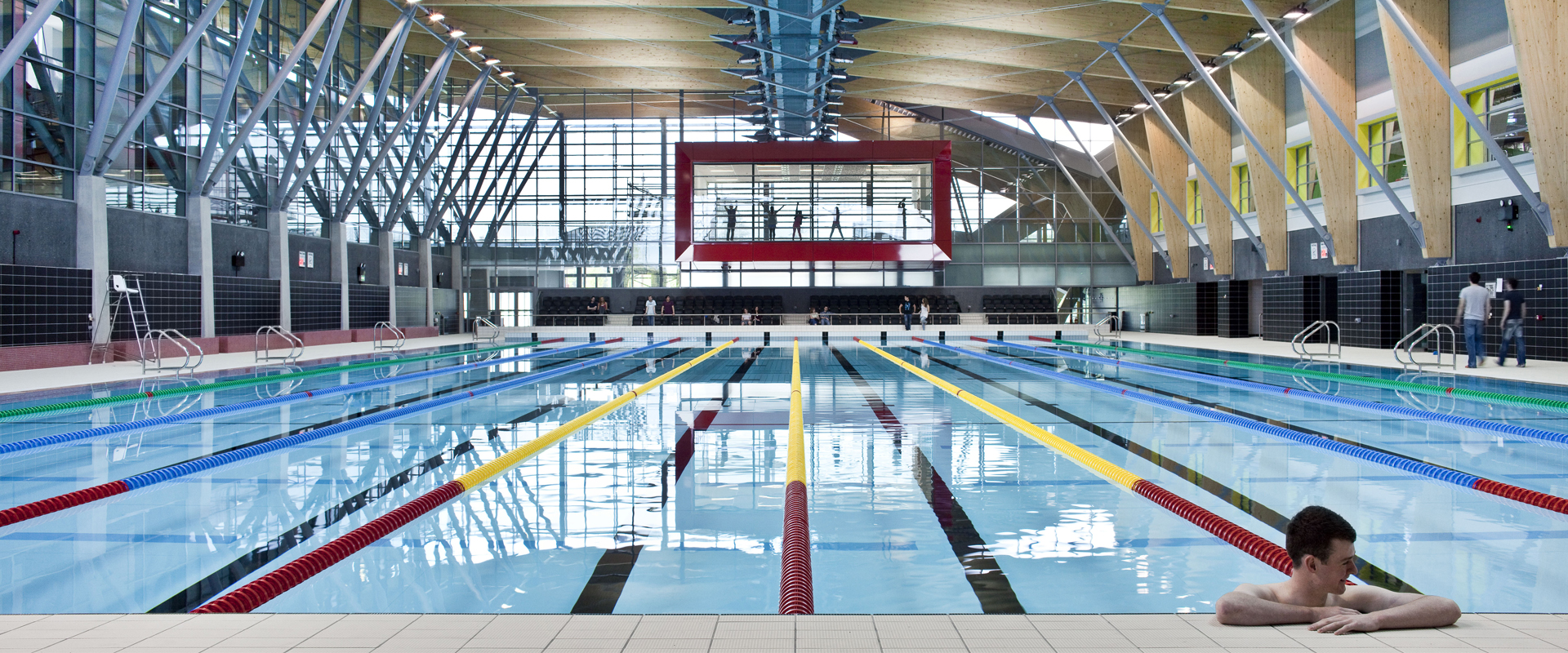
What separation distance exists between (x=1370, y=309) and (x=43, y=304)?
22.0 m

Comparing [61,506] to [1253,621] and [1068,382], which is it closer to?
[1253,621]

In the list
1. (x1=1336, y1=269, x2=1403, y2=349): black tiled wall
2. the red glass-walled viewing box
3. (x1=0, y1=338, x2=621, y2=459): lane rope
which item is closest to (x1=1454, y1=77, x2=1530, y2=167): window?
(x1=1336, y1=269, x2=1403, y2=349): black tiled wall

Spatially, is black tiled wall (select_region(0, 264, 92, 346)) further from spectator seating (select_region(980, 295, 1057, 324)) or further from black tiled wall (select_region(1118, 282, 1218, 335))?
black tiled wall (select_region(1118, 282, 1218, 335))

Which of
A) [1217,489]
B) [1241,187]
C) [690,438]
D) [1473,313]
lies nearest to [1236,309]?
[1241,187]

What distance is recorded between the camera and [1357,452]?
6.18 m

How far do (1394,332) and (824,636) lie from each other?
62.8 feet

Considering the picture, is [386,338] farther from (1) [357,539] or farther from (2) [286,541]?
(1) [357,539]

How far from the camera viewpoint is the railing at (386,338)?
66.2ft

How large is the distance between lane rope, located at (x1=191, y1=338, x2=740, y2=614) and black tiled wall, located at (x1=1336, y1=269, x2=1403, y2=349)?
16.4 meters

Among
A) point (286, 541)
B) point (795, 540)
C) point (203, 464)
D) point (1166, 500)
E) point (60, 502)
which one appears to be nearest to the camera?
point (795, 540)

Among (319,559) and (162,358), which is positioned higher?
(162,358)

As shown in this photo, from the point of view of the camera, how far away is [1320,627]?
2.41 m

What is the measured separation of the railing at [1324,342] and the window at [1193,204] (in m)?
6.49

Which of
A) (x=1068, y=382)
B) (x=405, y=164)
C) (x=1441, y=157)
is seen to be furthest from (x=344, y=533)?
(x=405, y=164)
